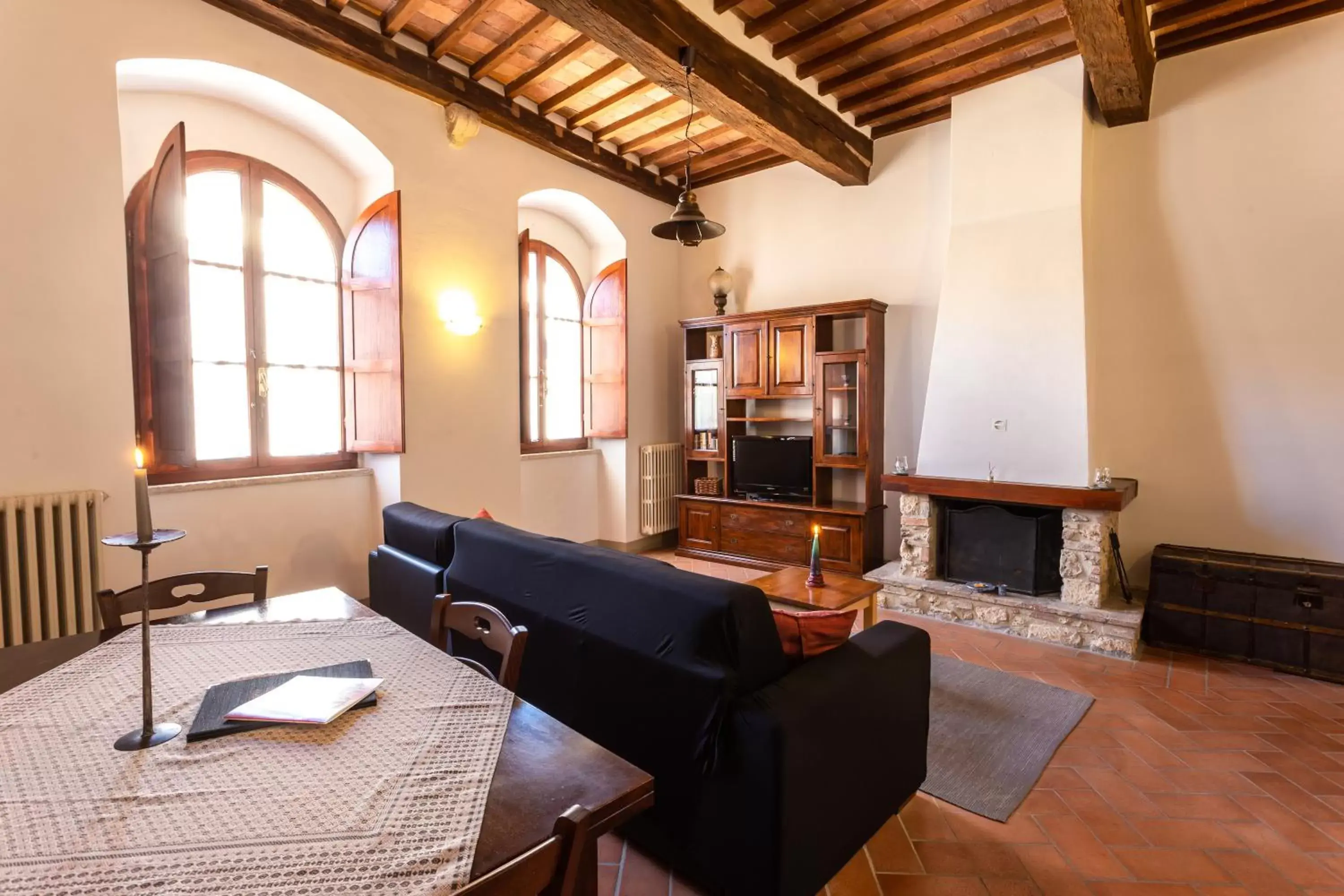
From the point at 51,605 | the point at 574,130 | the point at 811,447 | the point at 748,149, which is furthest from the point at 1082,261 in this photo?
the point at 51,605

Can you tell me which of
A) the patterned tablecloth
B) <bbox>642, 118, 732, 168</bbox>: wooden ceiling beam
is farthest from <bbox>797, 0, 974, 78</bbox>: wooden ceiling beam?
the patterned tablecloth

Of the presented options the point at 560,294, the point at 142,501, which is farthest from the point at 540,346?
the point at 142,501

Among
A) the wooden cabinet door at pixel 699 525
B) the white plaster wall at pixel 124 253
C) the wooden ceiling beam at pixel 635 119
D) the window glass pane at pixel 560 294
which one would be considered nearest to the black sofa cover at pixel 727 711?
the white plaster wall at pixel 124 253

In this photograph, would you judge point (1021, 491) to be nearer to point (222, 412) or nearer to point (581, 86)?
point (581, 86)

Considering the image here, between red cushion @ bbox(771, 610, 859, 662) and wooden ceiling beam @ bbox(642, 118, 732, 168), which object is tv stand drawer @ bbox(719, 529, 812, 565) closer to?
wooden ceiling beam @ bbox(642, 118, 732, 168)

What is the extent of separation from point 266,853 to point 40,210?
321 centimetres

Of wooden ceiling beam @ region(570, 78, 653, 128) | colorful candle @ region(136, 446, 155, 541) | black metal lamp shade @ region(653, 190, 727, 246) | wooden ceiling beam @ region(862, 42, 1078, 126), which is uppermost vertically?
wooden ceiling beam @ region(570, 78, 653, 128)

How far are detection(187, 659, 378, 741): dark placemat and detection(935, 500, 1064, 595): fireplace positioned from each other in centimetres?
374

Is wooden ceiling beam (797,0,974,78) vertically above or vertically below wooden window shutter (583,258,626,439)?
above

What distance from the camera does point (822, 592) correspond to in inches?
125

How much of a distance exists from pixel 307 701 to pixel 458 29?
Result: 380 cm

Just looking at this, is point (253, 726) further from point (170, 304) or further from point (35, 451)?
point (170, 304)

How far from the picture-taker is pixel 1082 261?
12.4 ft

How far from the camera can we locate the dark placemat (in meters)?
1.20
